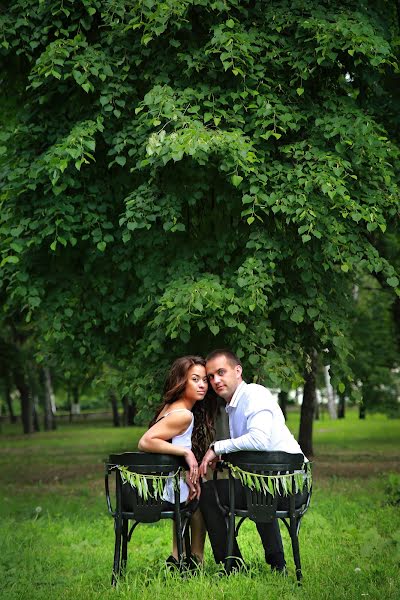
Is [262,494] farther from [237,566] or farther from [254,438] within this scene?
[237,566]

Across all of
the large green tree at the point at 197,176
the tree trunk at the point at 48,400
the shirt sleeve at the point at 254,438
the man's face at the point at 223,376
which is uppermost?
the large green tree at the point at 197,176

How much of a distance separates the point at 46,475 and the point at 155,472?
13063 mm

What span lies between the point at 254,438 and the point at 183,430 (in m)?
A: 0.57

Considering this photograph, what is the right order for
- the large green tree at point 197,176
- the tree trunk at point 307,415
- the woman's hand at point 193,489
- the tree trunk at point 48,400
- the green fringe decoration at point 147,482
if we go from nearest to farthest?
the green fringe decoration at point 147,482, the woman's hand at point 193,489, the large green tree at point 197,176, the tree trunk at point 307,415, the tree trunk at point 48,400

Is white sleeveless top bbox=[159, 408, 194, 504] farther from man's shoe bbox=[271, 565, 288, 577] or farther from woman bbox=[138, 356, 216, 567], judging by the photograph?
man's shoe bbox=[271, 565, 288, 577]

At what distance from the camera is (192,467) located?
5.88 metres

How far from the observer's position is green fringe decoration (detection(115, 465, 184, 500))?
19.0 feet

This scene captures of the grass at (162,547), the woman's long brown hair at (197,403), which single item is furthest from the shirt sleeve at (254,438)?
the grass at (162,547)

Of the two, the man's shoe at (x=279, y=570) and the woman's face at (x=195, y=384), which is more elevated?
the woman's face at (x=195, y=384)

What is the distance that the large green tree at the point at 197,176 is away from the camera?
30.6ft

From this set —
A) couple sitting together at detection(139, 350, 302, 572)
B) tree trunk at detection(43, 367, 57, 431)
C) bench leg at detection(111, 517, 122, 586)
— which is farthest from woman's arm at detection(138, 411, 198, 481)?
tree trunk at detection(43, 367, 57, 431)

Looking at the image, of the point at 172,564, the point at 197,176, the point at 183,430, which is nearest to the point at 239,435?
the point at 183,430

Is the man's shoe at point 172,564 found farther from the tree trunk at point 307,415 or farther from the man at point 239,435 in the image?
the tree trunk at point 307,415

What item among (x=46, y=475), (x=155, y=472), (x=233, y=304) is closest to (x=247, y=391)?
(x=155, y=472)
